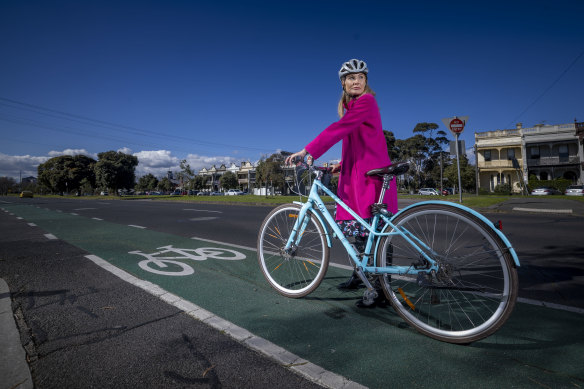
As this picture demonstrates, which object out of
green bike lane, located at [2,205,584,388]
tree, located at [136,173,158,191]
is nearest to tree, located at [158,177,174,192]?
tree, located at [136,173,158,191]

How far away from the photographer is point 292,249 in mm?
2836

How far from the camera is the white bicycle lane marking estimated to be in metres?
3.68

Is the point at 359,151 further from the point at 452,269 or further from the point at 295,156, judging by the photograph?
the point at 452,269

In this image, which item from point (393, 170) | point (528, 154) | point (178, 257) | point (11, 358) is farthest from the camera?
point (528, 154)

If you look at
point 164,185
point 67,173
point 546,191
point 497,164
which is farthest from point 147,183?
point 546,191

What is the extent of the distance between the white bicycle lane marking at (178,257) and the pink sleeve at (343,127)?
2.27 metres

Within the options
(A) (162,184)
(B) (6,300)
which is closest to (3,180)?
(A) (162,184)

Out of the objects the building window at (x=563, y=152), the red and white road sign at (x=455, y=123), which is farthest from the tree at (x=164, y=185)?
the red and white road sign at (x=455, y=123)

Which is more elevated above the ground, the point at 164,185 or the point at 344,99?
the point at 164,185

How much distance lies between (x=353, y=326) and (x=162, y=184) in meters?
126

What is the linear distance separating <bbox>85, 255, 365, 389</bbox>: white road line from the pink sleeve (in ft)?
4.89

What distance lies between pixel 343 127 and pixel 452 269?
1.32 meters

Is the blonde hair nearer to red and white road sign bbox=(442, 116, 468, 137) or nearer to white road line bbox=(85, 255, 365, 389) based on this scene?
white road line bbox=(85, 255, 365, 389)

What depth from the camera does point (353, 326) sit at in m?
2.16
